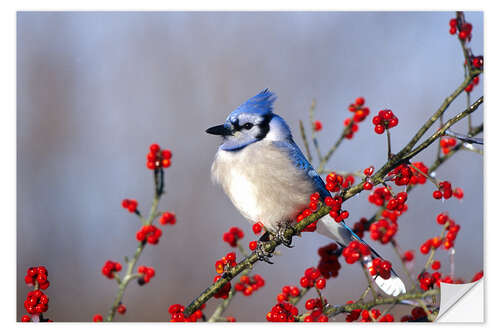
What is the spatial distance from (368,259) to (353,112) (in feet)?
2.09

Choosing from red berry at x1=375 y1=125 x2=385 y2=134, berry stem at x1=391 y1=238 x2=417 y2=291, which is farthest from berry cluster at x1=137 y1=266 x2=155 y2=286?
red berry at x1=375 y1=125 x2=385 y2=134

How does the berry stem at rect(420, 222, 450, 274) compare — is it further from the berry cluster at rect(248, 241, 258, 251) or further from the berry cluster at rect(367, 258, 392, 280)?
the berry cluster at rect(248, 241, 258, 251)

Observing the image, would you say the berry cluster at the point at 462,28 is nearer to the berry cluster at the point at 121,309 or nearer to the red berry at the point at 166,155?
the red berry at the point at 166,155

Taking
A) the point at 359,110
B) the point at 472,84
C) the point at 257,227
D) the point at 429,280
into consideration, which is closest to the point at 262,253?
the point at 257,227

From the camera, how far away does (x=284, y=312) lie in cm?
202

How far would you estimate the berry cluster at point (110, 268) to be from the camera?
2.06 meters

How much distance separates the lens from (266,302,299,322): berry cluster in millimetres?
2010

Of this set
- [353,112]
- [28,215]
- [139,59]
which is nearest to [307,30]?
[353,112]

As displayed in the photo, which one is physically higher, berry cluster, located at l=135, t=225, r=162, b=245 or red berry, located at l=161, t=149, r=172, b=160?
red berry, located at l=161, t=149, r=172, b=160

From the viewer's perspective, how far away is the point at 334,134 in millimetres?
2236

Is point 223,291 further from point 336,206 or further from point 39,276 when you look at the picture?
point 39,276

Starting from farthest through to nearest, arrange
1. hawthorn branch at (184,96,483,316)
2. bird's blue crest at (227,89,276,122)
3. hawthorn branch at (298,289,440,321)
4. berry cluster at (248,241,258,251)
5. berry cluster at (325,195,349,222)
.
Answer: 1. bird's blue crest at (227,89,276,122)
2. berry cluster at (248,241,258,251)
3. hawthorn branch at (298,289,440,321)
4. berry cluster at (325,195,349,222)
5. hawthorn branch at (184,96,483,316)

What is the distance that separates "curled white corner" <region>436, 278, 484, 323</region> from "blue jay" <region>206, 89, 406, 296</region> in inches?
9.9

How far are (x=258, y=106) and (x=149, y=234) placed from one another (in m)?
0.69
